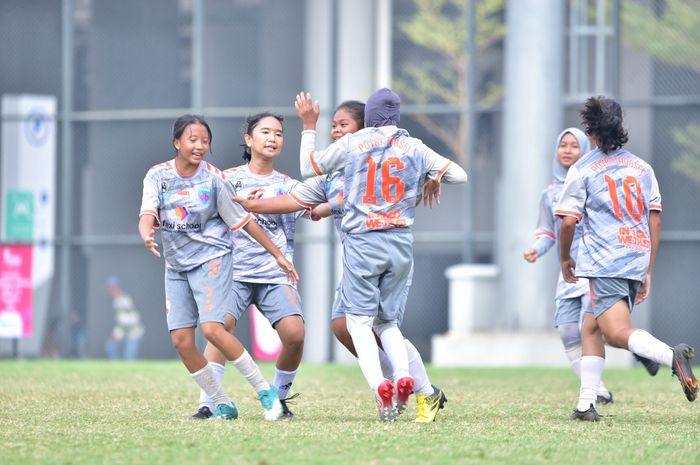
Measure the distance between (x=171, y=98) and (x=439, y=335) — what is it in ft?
18.2

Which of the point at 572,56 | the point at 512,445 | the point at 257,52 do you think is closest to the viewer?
the point at 512,445

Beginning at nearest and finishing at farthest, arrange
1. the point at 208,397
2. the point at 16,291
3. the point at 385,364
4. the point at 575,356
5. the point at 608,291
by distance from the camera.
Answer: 1. the point at 608,291
2. the point at 208,397
3. the point at 385,364
4. the point at 575,356
5. the point at 16,291

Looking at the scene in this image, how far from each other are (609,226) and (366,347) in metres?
1.49

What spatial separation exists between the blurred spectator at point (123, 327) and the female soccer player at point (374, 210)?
13.5 meters

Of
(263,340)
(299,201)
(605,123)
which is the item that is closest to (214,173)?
(299,201)

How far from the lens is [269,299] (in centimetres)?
809

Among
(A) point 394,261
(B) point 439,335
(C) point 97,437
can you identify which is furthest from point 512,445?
(B) point 439,335

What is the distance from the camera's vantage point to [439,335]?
766 inches

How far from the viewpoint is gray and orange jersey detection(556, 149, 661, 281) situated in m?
7.55

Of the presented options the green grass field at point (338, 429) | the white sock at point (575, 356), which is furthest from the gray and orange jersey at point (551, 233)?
the green grass field at point (338, 429)

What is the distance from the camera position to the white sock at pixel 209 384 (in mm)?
7742

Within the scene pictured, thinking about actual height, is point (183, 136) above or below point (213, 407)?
above

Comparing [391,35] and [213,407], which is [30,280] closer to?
[391,35]

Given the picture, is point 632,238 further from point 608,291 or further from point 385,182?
point 385,182
